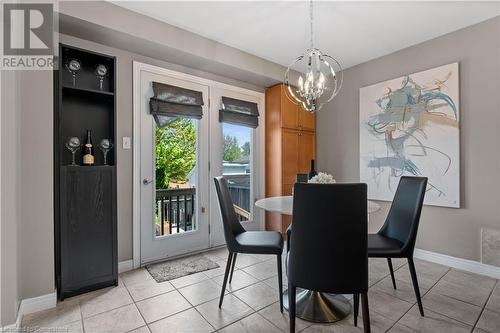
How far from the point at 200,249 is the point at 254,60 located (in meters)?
2.54

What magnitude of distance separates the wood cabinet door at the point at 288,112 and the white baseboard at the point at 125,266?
8.49 feet

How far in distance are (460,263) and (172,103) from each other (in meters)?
3.60

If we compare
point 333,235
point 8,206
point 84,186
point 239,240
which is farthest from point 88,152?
point 333,235

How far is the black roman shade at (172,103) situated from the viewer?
9.30ft

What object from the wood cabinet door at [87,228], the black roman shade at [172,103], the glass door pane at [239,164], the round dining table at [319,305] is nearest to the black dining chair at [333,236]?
the round dining table at [319,305]

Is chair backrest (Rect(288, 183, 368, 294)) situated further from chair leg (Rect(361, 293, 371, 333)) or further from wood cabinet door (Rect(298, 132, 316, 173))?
wood cabinet door (Rect(298, 132, 316, 173))

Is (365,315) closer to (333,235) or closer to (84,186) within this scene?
(333,235)

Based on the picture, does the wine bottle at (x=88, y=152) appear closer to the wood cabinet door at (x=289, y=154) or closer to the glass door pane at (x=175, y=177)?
the glass door pane at (x=175, y=177)

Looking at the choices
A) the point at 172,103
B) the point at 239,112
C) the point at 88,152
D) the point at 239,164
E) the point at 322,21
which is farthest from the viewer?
the point at 239,164

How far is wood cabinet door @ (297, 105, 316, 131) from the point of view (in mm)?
3929

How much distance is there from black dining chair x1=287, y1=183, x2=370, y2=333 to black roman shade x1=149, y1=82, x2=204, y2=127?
206cm

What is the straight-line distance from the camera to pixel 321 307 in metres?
1.86

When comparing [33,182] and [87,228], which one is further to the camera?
[87,228]

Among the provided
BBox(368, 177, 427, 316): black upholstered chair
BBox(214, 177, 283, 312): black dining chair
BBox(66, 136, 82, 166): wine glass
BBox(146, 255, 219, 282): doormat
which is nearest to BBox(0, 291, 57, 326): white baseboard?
BBox(146, 255, 219, 282): doormat
